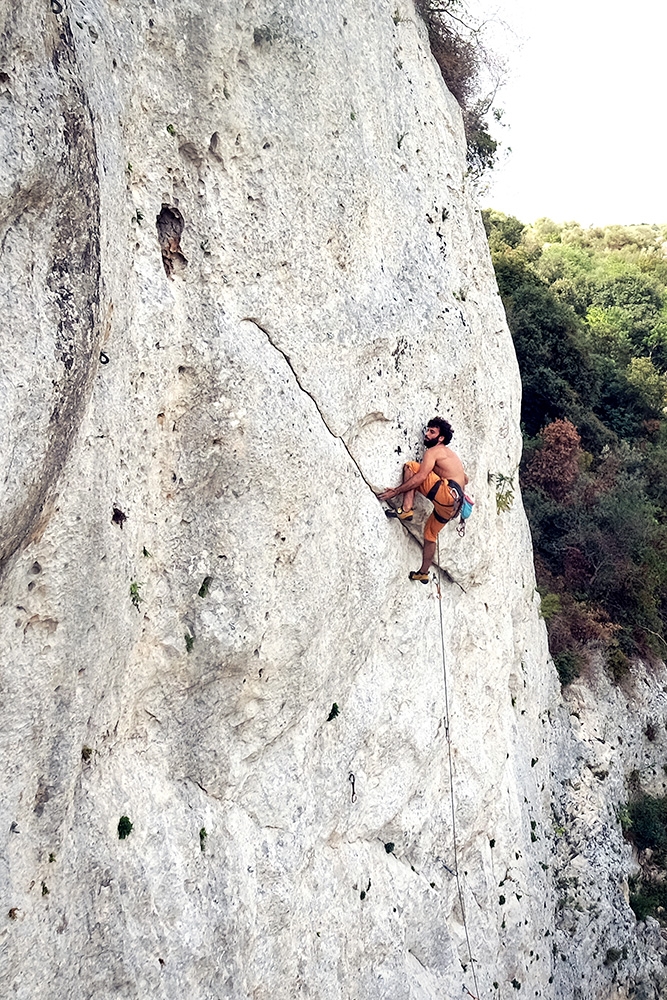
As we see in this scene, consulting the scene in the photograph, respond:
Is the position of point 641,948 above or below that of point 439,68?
below

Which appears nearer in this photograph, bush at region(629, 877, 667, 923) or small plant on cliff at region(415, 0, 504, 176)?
small plant on cliff at region(415, 0, 504, 176)

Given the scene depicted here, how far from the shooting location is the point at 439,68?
12.3 m

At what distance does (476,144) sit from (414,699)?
10.8 metres

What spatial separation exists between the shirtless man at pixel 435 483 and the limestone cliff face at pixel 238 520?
0.25 metres

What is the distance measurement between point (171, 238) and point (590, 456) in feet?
49.4

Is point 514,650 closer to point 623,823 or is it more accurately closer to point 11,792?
point 623,823

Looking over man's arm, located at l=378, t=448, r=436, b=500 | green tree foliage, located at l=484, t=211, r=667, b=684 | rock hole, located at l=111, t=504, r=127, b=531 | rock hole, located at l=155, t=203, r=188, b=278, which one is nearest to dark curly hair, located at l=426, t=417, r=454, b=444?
man's arm, located at l=378, t=448, r=436, b=500

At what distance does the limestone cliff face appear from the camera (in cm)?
581

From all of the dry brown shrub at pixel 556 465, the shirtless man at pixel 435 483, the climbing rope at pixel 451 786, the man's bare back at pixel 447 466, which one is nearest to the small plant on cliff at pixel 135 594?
the shirtless man at pixel 435 483

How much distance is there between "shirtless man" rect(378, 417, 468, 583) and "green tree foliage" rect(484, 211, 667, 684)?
22.1 ft

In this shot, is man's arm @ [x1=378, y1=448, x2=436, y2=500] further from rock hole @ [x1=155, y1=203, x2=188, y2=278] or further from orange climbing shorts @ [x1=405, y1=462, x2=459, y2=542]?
rock hole @ [x1=155, y1=203, x2=188, y2=278]

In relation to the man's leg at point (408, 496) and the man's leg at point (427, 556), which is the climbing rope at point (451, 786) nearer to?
the man's leg at point (427, 556)

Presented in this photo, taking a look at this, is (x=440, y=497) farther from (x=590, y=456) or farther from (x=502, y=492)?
(x=590, y=456)

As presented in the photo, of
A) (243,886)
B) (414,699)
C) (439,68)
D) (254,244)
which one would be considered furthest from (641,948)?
(439,68)
